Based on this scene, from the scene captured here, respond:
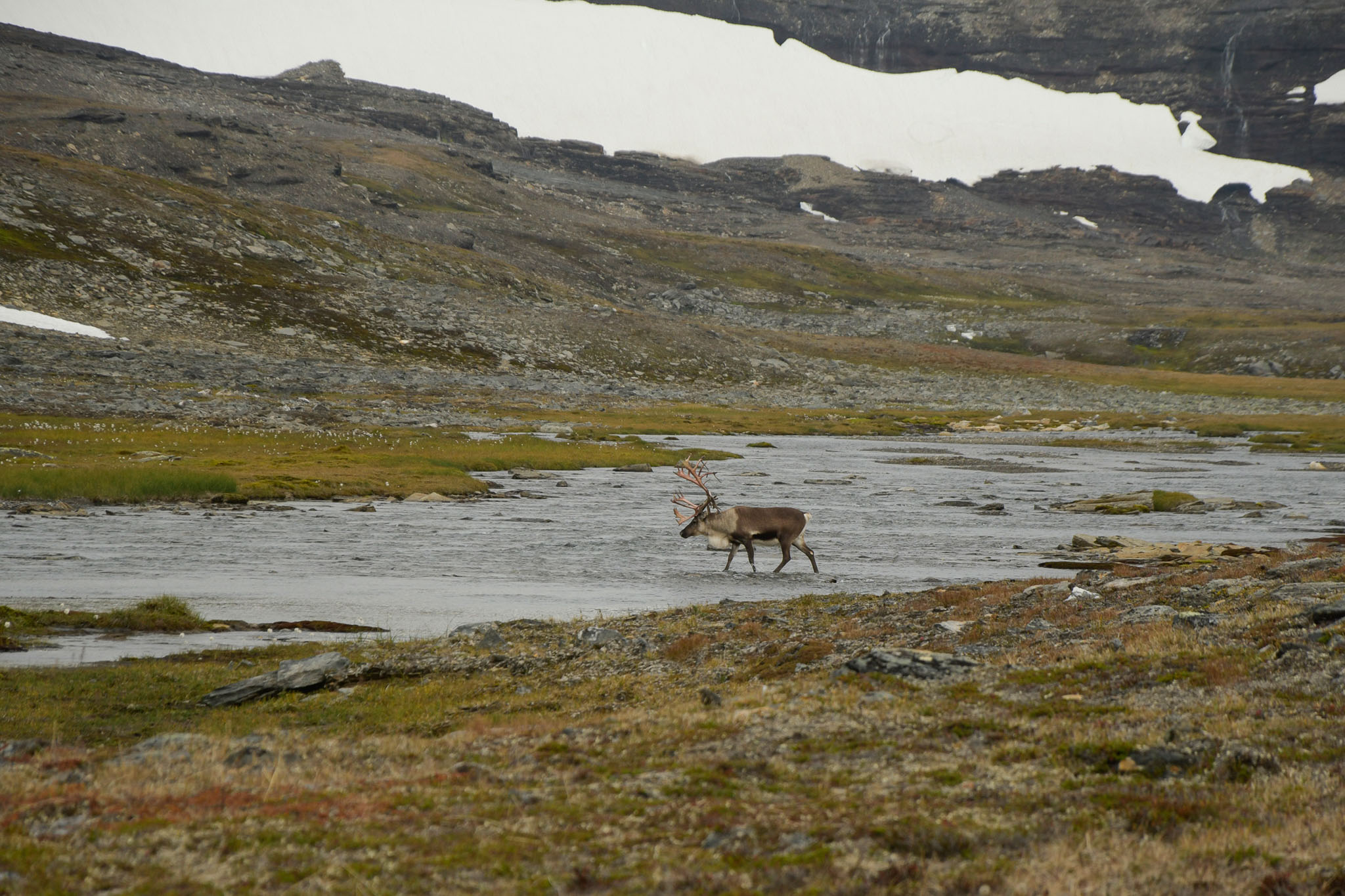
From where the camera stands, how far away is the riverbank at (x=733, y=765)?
7371 millimetres

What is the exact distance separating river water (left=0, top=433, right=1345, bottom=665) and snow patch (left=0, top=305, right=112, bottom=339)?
49498 millimetres

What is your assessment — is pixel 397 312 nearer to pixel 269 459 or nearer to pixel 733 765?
pixel 269 459

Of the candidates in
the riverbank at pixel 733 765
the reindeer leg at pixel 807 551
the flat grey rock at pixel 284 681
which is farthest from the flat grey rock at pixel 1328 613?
the reindeer leg at pixel 807 551

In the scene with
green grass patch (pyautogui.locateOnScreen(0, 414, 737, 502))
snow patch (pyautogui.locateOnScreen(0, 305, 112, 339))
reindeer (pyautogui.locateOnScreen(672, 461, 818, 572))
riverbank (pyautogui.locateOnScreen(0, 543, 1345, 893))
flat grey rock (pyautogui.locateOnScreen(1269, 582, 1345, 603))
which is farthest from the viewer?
snow patch (pyautogui.locateOnScreen(0, 305, 112, 339))

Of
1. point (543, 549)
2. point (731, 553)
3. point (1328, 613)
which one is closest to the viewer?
point (1328, 613)

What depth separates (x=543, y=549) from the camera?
31.0 meters

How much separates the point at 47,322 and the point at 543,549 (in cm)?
6609

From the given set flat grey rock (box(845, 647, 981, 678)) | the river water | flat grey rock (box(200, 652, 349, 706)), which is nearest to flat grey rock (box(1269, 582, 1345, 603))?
flat grey rock (box(845, 647, 981, 678))

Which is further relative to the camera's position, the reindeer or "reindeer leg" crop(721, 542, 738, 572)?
"reindeer leg" crop(721, 542, 738, 572)

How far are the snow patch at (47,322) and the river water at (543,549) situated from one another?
4950cm

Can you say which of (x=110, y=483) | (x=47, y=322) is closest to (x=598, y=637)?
(x=110, y=483)

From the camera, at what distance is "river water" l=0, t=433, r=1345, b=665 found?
74.7 ft

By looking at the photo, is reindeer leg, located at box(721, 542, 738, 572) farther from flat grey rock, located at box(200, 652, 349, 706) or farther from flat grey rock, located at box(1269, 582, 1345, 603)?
flat grey rock, located at box(1269, 582, 1345, 603)

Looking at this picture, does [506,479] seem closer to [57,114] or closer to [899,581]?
[899,581]
